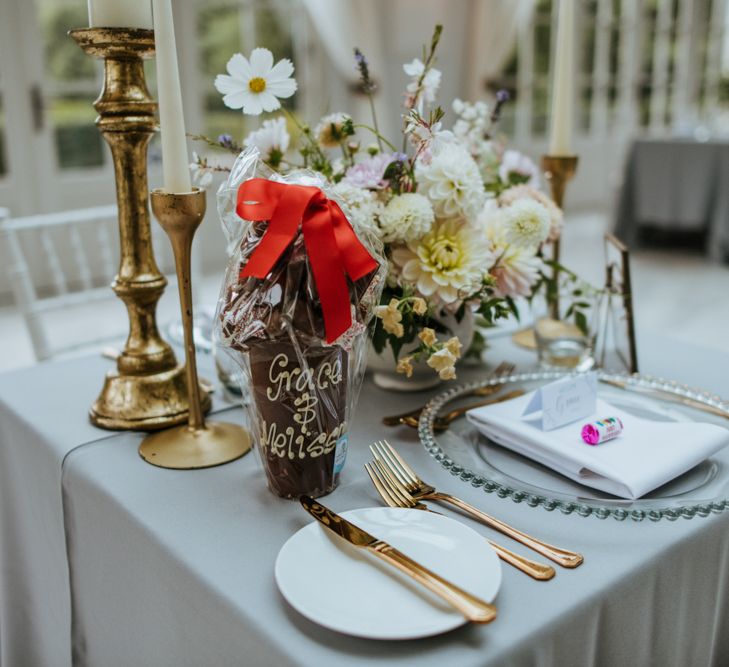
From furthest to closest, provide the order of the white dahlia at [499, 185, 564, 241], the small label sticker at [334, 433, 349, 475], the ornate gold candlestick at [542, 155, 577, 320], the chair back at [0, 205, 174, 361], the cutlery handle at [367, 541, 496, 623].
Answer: the chair back at [0, 205, 174, 361]
the ornate gold candlestick at [542, 155, 577, 320]
the white dahlia at [499, 185, 564, 241]
the small label sticker at [334, 433, 349, 475]
the cutlery handle at [367, 541, 496, 623]

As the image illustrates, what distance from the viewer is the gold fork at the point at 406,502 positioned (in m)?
0.63

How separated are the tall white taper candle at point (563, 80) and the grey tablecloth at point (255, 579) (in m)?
0.55

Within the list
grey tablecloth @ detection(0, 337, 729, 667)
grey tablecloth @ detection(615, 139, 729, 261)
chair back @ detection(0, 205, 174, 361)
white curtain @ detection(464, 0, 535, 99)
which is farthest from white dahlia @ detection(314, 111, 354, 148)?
white curtain @ detection(464, 0, 535, 99)

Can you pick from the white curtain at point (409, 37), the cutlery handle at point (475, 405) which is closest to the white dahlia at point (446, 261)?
the cutlery handle at point (475, 405)

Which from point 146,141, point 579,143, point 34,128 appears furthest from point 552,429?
point 579,143

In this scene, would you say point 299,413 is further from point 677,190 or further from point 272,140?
point 677,190

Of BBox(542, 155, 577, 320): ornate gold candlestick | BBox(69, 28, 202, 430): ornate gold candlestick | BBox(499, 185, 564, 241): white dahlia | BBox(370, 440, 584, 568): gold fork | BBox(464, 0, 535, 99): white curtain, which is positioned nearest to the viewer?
BBox(370, 440, 584, 568): gold fork

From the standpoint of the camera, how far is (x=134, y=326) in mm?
964

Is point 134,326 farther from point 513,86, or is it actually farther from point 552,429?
point 513,86

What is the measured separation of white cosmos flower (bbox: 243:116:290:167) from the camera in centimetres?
98

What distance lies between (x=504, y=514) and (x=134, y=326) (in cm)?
52

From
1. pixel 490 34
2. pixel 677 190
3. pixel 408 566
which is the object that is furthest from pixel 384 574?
pixel 490 34

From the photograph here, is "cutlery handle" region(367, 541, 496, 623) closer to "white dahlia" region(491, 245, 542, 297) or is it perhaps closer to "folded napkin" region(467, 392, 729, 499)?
"folded napkin" region(467, 392, 729, 499)

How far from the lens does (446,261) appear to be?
3.00 ft
